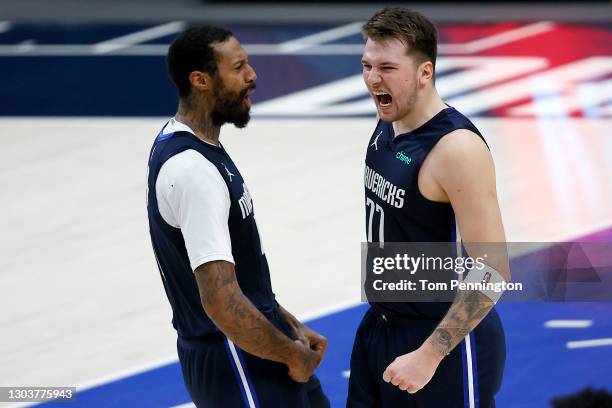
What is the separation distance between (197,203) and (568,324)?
321cm

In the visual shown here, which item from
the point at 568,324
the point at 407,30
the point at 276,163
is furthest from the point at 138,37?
the point at 407,30

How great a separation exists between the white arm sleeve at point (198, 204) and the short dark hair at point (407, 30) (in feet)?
2.31

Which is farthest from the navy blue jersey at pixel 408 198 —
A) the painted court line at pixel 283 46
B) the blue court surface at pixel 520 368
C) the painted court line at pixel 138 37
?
the painted court line at pixel 138 37

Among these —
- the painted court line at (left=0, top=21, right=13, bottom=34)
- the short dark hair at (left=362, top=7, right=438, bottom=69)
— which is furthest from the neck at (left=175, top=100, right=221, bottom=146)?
the painted court line at (left=0, top=21, right=13, bottom=34)

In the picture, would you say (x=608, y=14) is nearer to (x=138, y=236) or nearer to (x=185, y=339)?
(x=138, y=236)

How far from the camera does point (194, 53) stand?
3.52m

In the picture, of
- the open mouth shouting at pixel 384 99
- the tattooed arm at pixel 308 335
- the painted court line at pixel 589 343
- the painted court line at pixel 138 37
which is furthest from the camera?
the painted court line at pixel 138 37

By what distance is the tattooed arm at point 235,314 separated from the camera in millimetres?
3314

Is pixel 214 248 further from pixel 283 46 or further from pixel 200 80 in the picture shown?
pixel 283 46

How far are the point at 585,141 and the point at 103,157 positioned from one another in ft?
13.3

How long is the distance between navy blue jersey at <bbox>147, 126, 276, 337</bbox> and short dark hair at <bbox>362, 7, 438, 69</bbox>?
668 millimetres

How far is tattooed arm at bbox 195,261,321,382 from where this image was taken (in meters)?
3.31

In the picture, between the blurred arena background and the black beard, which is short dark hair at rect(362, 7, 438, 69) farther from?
the blurred arena background

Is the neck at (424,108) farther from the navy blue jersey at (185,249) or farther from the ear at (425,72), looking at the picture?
the navy blue jersey at (185,249)
